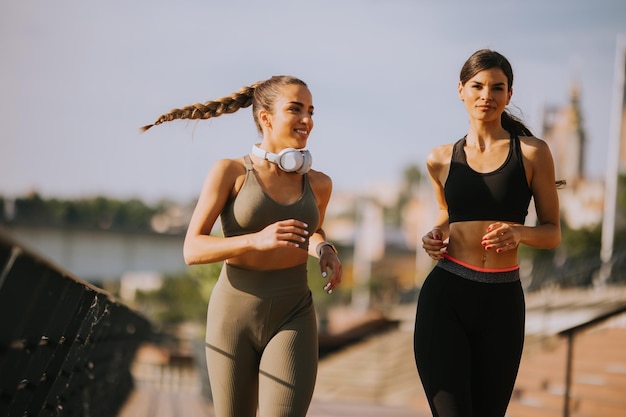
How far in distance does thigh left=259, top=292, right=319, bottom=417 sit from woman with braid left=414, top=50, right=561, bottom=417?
50cm

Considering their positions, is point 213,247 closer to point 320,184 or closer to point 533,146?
point 320,184

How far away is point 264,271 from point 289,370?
16.8 inches

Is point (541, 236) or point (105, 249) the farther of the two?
point (105, 249)

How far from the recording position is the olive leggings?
3686 mm

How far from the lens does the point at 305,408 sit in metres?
3.70

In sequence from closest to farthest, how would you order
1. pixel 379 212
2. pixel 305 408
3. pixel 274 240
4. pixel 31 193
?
pixel 274 240, pixel 305 408, pixel 31 193, pixel 379 212

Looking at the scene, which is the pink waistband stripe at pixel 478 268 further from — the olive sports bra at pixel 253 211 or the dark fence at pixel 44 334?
the dark fence at pixel 44 334

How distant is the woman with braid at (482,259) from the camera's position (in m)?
3.87

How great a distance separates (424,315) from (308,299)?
50cm

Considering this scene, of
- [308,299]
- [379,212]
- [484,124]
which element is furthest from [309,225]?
[379,212]

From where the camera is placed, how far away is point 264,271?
12.6ft

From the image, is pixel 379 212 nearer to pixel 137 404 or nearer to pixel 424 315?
pixel 137 404

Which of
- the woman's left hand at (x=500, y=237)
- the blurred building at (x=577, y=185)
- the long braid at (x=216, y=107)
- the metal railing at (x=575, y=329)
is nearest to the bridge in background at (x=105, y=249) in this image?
the blurred building at (x=577, y=185)

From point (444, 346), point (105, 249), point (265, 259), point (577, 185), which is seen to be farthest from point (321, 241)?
point (577, 185)
